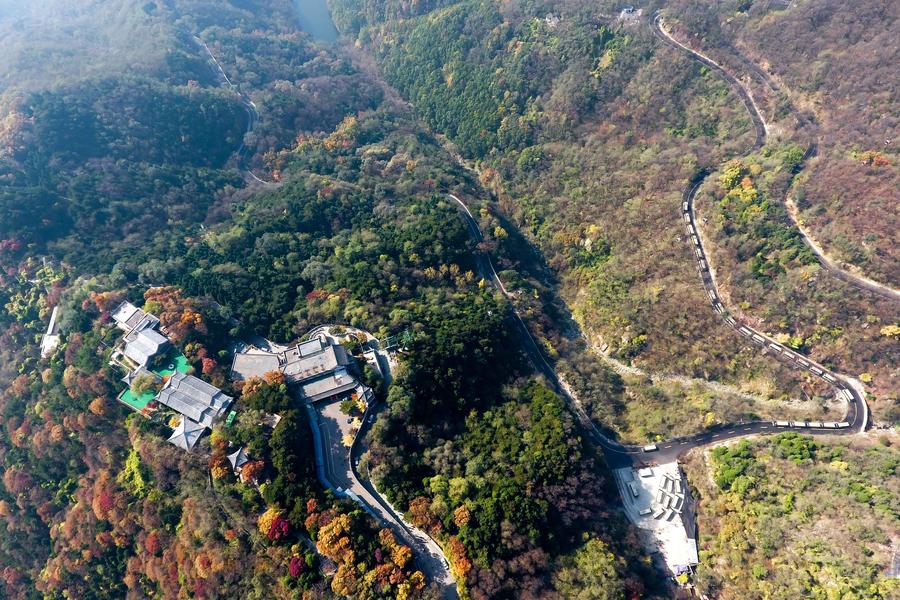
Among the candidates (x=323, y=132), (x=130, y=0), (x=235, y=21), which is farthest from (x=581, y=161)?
(x=130, y=0)

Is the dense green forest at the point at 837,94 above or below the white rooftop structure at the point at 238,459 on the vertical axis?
above

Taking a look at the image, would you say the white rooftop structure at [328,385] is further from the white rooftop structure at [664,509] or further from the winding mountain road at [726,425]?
the white rooftop structure at [664,509]

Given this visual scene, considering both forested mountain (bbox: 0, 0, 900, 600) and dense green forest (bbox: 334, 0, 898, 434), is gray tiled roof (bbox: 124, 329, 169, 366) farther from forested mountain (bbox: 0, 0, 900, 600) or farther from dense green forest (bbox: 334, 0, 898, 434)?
dense green forest (bbox: 334, 0, 898, 434)

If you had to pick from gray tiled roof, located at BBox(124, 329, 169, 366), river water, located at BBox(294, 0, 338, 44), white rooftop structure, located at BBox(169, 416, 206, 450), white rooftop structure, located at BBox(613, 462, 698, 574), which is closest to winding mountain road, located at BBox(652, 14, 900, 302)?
white rooftop structure, located at BBox(613, 462, 698, 574)

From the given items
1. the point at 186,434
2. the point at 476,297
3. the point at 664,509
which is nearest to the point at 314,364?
the point at 186,434

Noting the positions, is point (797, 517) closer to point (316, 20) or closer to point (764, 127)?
point (764, 127)

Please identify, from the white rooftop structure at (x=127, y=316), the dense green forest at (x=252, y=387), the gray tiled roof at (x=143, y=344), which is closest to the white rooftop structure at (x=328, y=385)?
the dense green forest at (x=252, y=387)

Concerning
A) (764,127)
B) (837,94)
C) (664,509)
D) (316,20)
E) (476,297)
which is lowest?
(664,509)
